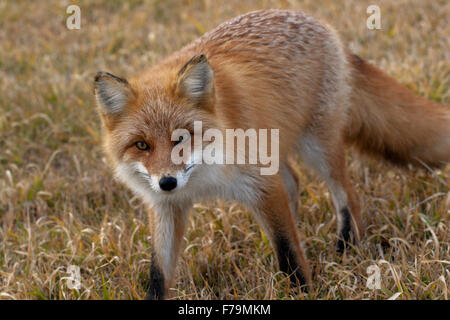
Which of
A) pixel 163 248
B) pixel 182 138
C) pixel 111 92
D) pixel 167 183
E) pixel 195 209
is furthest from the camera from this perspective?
pixel 195 209

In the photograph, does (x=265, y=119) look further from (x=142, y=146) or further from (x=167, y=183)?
(x=167, y=183)

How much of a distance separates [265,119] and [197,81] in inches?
24.9

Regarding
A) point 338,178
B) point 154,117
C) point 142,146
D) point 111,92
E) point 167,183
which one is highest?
point 111,92

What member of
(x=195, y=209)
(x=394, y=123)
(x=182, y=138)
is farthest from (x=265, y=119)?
(x=195, y=209)

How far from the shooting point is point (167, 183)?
239 cm

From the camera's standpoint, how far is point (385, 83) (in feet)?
12.3

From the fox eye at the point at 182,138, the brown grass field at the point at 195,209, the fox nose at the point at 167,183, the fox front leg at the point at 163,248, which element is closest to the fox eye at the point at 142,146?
the fox eye at the point at 182,138

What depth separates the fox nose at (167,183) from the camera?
7.85 ft

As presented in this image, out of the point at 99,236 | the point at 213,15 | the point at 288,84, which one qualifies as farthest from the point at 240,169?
the point at 213,15

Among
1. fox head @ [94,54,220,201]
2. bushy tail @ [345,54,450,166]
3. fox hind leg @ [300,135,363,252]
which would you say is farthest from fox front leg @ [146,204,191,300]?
bushy tail @ [345,54,450,166]

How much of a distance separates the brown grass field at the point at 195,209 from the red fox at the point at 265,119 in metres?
0.22

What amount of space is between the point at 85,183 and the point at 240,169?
2.02m

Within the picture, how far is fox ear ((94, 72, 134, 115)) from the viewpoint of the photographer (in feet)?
8.75
